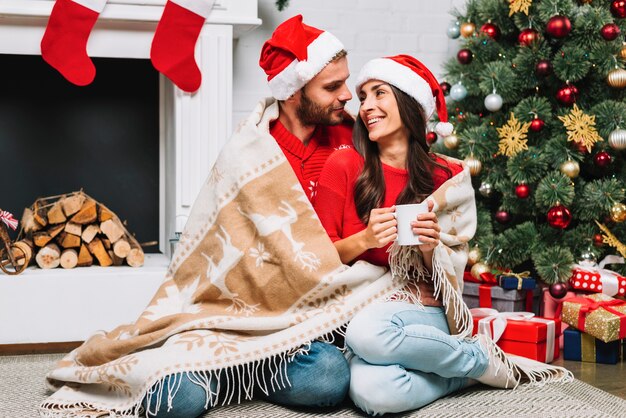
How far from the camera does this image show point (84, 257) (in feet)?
8.73

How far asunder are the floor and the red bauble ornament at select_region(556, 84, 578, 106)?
0.88 metres

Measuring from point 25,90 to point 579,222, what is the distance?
2105mm

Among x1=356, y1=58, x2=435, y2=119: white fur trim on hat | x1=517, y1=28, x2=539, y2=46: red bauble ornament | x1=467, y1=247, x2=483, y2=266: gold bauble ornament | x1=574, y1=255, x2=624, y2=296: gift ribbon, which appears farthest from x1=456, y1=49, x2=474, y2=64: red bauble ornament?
x1=356, y1=58, x2=435, y2=119: white fur trim on hat

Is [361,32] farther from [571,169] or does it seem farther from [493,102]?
[571,169]

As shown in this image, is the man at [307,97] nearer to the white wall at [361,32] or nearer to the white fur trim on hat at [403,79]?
the white fur trim on hat at [403,79]

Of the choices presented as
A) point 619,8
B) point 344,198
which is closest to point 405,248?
point 344,198

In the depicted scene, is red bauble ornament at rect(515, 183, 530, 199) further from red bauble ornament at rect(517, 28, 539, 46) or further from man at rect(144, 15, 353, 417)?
man at rect(144, 15, 353, 417)

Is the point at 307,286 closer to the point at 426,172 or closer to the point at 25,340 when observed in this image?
the point at 426,172

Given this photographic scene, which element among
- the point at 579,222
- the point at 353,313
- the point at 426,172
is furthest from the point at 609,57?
the point at 353,313

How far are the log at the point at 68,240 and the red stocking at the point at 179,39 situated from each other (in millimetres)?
631

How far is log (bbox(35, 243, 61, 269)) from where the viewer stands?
2607 millimetres

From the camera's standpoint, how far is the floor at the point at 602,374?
7.04ft

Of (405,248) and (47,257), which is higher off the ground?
(405,248)

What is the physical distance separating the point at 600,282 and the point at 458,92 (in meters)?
0.86
